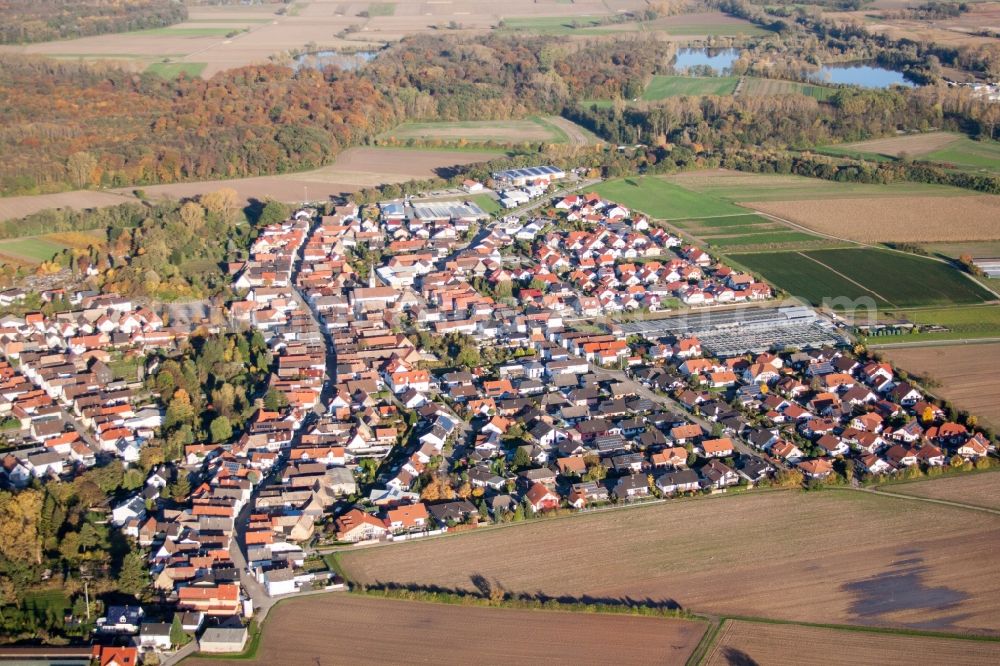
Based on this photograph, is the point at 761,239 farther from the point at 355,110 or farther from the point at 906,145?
the point at 355,110

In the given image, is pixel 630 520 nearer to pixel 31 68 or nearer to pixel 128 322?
pixel 128 322

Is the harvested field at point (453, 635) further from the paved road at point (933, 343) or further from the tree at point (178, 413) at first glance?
the paved road at point (933, 343)

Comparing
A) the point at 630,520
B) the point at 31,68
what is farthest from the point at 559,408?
the point at 31,68

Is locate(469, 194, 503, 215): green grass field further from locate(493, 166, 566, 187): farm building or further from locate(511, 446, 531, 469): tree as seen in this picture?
locate(511, 446, 531, 469): tree

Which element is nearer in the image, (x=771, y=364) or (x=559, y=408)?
(x=559, y=408)

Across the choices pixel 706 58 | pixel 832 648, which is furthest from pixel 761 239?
pixel 706 58

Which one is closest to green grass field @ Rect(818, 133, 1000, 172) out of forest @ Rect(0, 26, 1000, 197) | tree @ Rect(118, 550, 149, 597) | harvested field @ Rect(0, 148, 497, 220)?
forest @ Rect(0, 26, 1000, 197)

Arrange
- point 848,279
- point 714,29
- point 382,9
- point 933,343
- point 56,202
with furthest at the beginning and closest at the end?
point 382,9 → point 714,29 → point 56,202 → point 848,279 → point 933,343
